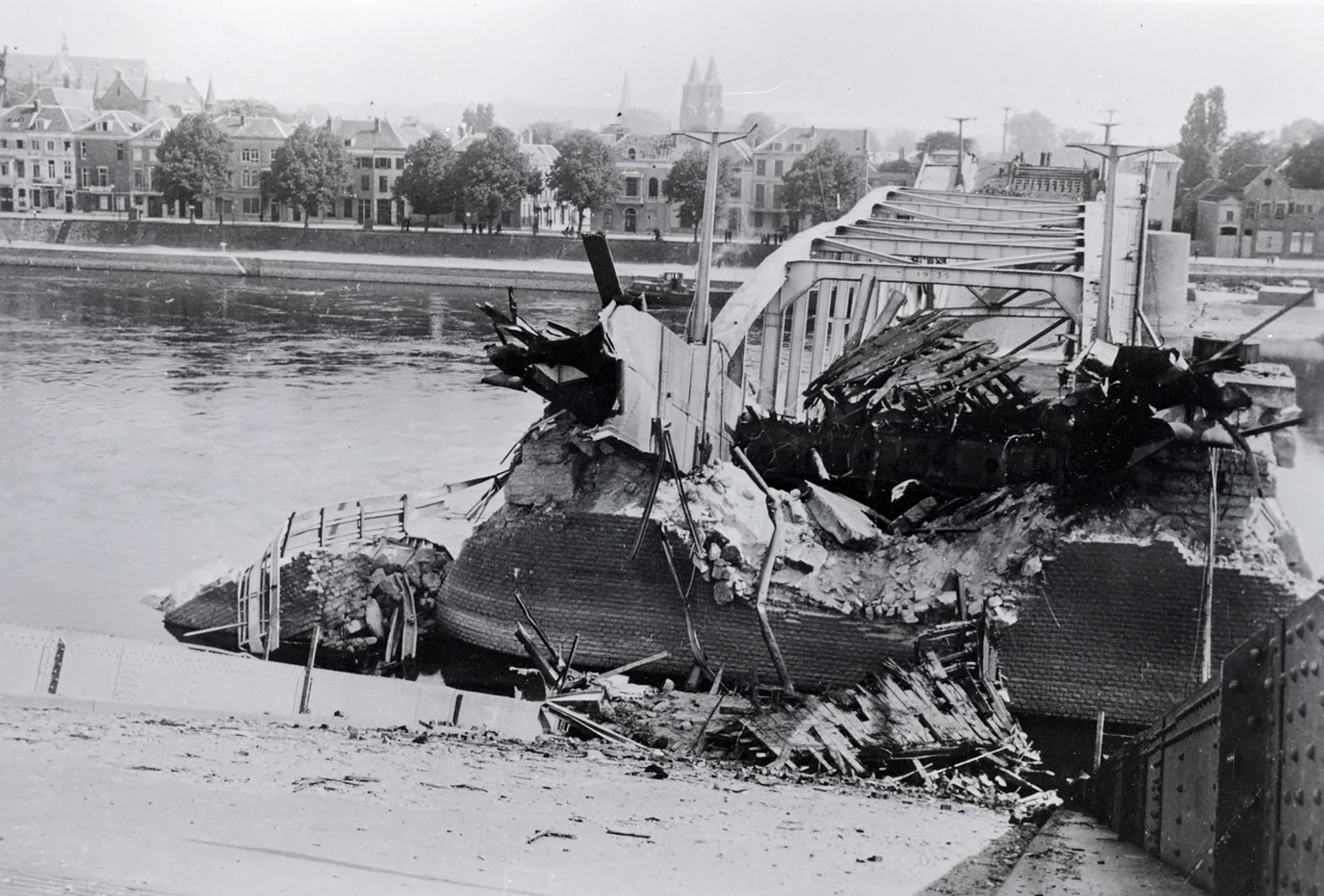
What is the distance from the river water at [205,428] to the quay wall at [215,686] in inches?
191

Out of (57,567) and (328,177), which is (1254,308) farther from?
(328,177)

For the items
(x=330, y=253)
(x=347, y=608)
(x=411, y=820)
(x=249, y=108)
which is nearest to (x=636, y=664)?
(x=347, y=608)

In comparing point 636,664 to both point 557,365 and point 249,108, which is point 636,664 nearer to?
point 557,365

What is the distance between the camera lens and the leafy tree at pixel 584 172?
72438 millimetres

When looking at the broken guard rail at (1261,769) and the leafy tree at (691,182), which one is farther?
the leafy tree at (691,182)

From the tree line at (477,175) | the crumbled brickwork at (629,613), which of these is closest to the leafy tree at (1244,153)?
the tree line at (477,175)

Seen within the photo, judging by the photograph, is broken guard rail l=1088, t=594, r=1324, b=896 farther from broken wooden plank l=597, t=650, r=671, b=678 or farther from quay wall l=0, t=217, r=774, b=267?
quay wall l=0, t=217, r=774, b=267

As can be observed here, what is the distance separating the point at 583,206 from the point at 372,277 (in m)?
12.6

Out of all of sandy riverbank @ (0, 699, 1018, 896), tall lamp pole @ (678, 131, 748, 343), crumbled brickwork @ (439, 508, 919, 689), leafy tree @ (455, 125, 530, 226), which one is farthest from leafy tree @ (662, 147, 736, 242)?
sandy riverbank @ (0, 699, 1018, 896)

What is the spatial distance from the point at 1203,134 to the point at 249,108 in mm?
58784

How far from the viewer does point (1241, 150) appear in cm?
4828

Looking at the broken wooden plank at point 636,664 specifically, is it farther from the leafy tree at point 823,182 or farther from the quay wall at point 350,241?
the leafy tree at point 823,182

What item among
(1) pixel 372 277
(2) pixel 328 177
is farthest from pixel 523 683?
(2) pixel 328 177

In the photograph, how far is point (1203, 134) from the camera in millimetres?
53531
